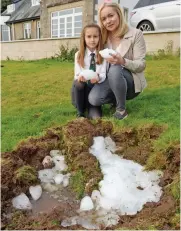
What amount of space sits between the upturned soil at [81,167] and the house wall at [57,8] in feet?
50.4

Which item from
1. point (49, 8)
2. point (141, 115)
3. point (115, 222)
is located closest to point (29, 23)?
point (49, 8)

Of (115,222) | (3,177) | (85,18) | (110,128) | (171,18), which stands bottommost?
(115,222)

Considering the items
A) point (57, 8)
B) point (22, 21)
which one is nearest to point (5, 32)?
point (22, 21)

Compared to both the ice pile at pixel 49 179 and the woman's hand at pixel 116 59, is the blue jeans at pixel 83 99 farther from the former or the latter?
the ice pile at pixel 49 179

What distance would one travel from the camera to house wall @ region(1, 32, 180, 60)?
33.3 feet

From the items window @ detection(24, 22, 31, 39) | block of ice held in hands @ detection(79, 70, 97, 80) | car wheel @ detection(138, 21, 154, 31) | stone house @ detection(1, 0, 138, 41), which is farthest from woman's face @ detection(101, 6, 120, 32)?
window @ detection(24, 22, 31, 39)

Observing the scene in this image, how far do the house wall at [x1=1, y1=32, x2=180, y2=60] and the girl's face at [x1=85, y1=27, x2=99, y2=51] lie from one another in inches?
265

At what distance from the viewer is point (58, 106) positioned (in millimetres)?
4715

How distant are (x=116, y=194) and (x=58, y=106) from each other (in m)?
2.41

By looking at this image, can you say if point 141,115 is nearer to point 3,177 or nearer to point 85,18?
point 3,177

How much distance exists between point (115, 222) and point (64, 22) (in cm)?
1949

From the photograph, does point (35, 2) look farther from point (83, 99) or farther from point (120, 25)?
point (83, 99)

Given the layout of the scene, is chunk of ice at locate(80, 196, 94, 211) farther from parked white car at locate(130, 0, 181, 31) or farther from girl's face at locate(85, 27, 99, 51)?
parked white car at locate(130, 0, 181, 31)

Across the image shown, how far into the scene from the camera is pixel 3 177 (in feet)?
8.58
